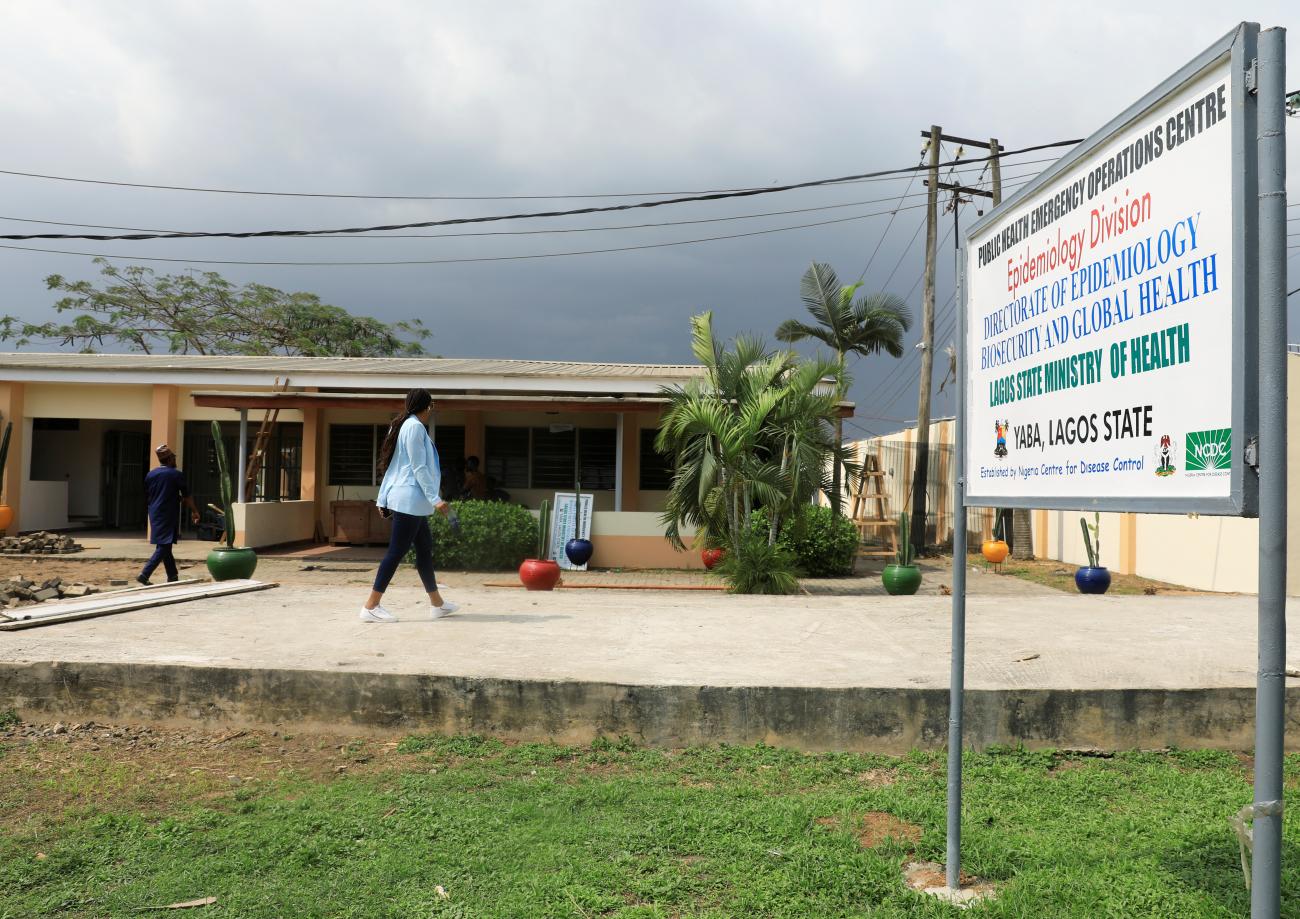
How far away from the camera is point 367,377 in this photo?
14.9 metres

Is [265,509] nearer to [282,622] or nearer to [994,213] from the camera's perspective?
[282,622]

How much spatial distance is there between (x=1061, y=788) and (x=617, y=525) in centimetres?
1025

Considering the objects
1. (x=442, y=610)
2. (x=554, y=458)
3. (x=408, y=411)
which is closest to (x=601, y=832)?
(x=442, y=610)

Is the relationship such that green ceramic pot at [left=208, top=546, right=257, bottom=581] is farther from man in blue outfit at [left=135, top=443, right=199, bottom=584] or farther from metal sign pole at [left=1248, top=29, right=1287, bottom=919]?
metal sign pole at [left=1248, top=29, right=1287, bottom=919]

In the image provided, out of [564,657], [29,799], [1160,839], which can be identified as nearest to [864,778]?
[1160,839]

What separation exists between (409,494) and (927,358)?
47.3 feet

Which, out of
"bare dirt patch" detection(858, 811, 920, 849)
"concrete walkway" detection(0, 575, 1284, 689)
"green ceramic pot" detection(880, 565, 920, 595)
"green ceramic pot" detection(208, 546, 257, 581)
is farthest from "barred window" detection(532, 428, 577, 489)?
"bare dirt patch" detection(858, 811, 920, 849)

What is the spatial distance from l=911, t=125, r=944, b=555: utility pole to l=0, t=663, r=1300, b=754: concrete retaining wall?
1358 cm

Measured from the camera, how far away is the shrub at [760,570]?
9.68 metres

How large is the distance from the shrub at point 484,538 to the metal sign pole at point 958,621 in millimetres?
10313

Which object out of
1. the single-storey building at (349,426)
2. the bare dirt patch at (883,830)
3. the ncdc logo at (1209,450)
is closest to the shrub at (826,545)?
the single-storey building at (349,426)

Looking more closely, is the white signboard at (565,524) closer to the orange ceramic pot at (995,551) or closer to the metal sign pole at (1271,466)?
the orange ceramic pot at (995,551)

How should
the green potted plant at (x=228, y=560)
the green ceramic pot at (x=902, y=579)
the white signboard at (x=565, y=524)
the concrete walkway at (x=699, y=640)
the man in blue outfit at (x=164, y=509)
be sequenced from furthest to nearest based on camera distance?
the white signboard at (x=565, y=524), the green ceramic pot at (x=902, y=579), the man in blue outfit at (x=164, y=509), the green potted plant at (x=228, y=560), the concrete walkway at (x=699, y=640)

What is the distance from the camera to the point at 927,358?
60.0 ft
